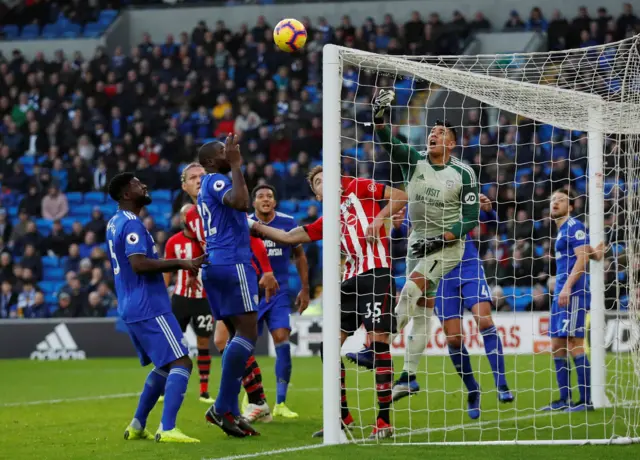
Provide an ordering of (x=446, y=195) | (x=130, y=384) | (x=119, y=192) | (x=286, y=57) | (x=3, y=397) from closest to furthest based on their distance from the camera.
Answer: (x=119, y=192) → (x=446, y=195) → (x=3, y=397) → (x=130, y=384) → (x=286, y=57)

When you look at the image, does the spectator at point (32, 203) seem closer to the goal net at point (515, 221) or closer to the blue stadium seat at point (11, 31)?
the blue stadium seat at point (11, 31)

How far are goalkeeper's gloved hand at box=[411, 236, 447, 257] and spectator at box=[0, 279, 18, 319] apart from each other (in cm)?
1363

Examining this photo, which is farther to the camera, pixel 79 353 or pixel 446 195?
pixel 79 353

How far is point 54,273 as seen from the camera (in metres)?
21.5

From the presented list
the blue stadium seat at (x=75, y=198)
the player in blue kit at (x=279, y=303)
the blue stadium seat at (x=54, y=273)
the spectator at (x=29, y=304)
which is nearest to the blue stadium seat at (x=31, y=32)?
the blue stadium seat at (x=75, y=198)

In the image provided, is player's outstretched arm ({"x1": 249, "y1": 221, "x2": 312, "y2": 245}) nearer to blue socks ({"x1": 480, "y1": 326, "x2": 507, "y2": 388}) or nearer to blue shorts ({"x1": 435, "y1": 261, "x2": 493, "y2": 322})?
blue shorts ({"x1": 435, "y1": 261, "x2": 493, "y2": 322})

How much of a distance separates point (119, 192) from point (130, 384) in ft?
19.7

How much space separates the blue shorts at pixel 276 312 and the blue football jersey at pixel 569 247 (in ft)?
8.57

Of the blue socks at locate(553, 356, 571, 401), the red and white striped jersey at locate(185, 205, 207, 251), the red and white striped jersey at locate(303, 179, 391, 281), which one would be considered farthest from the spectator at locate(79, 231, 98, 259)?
the red and white striped jersey at locate(303, 179, 391, 281)

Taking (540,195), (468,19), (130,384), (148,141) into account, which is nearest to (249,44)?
(148,141)

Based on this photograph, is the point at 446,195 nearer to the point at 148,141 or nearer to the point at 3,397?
the point at 3,397

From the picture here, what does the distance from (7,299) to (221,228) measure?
13.8 meters

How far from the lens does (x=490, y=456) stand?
21.8 ft

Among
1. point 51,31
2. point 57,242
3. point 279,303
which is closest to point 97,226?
point 57,242
